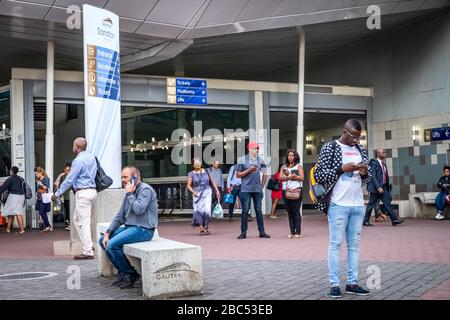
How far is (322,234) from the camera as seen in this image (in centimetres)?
1245

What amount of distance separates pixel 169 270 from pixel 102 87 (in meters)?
5.38

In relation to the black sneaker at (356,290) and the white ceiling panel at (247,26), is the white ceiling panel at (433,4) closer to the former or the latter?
the white ceiling panel at (247,26)

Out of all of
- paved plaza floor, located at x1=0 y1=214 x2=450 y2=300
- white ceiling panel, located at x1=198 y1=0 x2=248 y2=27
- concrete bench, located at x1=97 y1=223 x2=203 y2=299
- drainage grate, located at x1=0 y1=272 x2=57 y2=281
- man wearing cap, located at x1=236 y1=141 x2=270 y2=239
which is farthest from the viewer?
white ceiling panel, located at x1=198 y1=0 x2=248 y2=27

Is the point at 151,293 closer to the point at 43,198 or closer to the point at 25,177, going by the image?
the point at 43,198

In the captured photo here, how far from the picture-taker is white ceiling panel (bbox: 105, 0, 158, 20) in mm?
14398

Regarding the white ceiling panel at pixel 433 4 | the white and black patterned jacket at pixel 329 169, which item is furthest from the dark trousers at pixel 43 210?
the white ceiling panel at pixel 433 4

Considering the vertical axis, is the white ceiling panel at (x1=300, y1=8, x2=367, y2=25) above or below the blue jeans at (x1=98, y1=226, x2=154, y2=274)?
above

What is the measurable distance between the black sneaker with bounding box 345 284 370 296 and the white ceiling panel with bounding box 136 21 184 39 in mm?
11107

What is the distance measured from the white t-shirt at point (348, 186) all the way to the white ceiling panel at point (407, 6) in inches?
484

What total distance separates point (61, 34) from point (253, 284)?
11.8 metres

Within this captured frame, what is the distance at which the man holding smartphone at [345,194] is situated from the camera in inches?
232

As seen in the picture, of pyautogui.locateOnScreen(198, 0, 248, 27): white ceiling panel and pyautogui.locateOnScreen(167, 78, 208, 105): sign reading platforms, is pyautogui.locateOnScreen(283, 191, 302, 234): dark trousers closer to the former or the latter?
pyautogui.locateOnScreen(198, 0, 248, 27): white ceiling panel

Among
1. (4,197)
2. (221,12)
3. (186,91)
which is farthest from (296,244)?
(186,91)

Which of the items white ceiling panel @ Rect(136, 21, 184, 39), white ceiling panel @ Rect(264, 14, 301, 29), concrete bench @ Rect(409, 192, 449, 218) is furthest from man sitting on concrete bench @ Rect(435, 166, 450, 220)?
white ceiling panel @ Rect(136, 21, 184, 39)
